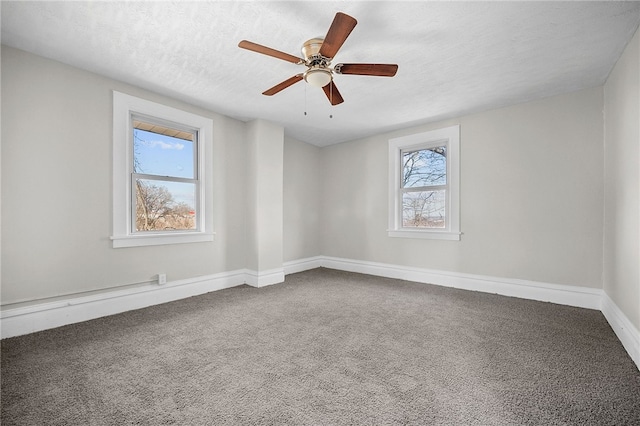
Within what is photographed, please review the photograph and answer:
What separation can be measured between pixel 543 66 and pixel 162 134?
412 cm

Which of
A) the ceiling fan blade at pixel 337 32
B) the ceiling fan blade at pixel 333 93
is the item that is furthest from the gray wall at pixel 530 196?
the ceiling fan blade at pixel 337 32

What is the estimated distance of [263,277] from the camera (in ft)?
13.5

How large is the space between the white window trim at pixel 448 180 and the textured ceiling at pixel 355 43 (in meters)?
0.71

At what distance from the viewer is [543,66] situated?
8.64 ft

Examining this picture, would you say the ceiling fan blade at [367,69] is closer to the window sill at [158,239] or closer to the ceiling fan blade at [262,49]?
the ceiling fan blade at [262,49]

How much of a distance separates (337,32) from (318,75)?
548mm

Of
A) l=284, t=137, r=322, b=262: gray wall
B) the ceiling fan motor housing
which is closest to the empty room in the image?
the ceiling fan motor housing

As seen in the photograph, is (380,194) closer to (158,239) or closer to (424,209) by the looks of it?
(424,209)

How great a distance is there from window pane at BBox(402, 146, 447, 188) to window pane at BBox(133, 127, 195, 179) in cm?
324

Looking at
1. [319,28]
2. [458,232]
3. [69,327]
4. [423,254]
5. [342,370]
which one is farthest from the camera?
[423,254]

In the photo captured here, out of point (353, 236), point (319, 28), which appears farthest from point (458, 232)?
point (319, 28)

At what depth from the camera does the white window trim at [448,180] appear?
4.02 metres

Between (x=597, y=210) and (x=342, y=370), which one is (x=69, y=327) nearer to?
(x=342, y=370)

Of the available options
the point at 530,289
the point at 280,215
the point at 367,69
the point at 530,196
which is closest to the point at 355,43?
the point at 367,69
